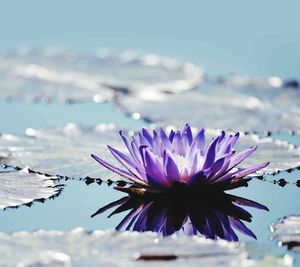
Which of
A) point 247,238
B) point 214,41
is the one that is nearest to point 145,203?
point 247,238

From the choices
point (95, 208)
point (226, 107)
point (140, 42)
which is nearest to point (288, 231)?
point (95, 208)

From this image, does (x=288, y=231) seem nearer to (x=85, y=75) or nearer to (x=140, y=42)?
(x=85, y=75)

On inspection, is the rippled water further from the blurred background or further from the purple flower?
the blurred background

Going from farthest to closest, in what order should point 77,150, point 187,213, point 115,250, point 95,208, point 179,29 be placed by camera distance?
point 179,29
point 77,150
point 95,208
point 187,213
point 115,250

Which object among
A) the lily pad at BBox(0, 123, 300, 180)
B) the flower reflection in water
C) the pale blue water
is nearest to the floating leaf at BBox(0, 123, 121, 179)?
the lily pad at BBox(0, 123, 300, 180)

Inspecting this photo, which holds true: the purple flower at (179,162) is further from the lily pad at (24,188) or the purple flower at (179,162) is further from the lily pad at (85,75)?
the lily pad at (85,75)

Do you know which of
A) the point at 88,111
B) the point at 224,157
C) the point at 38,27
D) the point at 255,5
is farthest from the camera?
the point at 255,5

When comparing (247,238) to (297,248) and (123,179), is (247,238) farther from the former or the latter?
(123,179)
